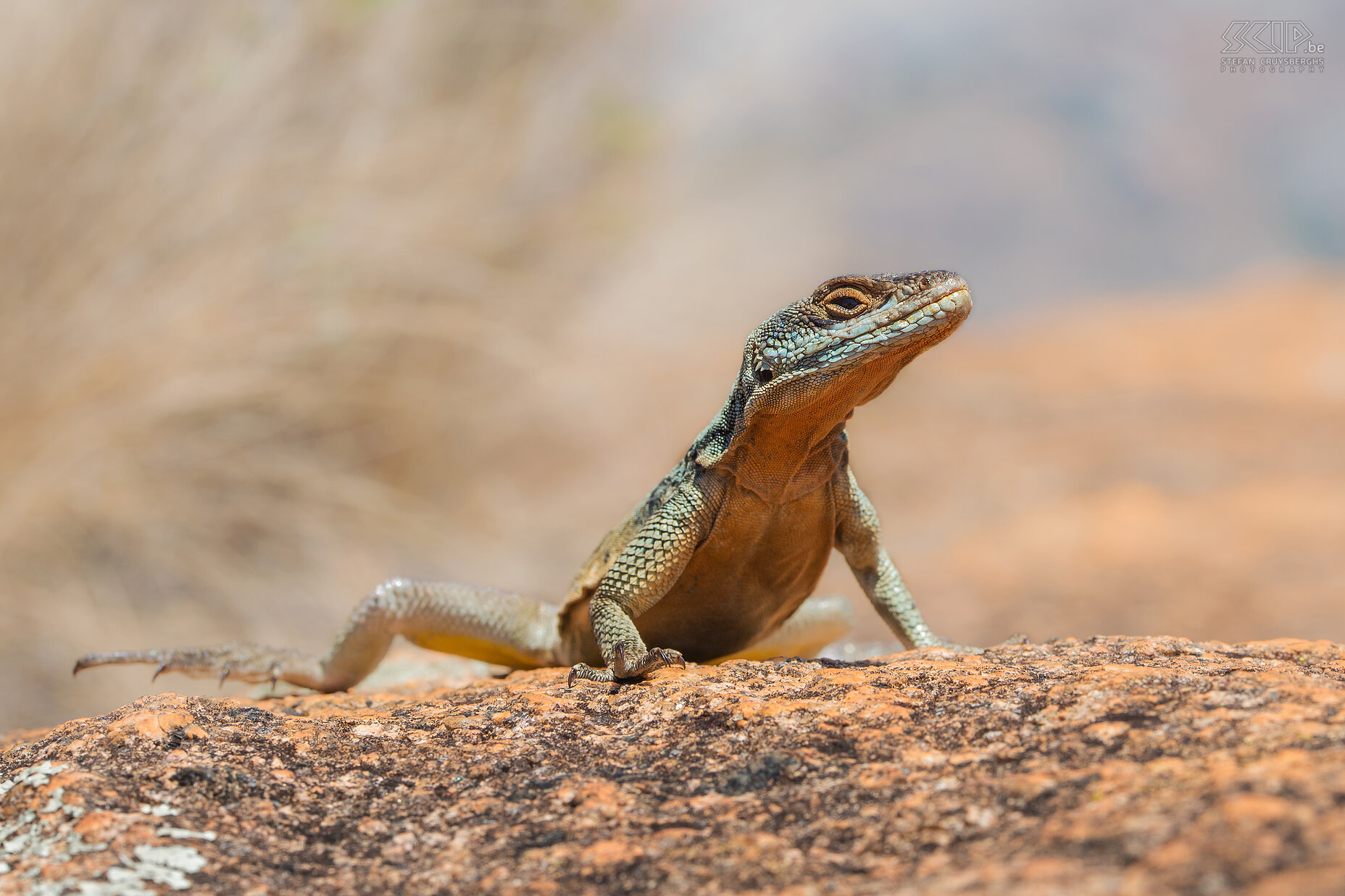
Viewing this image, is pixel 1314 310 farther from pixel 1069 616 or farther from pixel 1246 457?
pixel 1069 616

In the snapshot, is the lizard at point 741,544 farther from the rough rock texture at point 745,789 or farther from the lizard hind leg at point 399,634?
the rough rock texture at point 745,789

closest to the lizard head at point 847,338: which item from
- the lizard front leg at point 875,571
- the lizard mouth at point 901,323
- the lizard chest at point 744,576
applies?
the lizard mouth at point 901,323

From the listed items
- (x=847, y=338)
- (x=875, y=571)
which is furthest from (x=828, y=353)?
(x=875, y=571)

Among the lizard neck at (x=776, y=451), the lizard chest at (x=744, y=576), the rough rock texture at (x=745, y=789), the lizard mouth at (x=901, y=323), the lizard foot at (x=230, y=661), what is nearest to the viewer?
the rough rock texture at (x=745, y=789)

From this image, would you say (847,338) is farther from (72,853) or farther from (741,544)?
(72,853)

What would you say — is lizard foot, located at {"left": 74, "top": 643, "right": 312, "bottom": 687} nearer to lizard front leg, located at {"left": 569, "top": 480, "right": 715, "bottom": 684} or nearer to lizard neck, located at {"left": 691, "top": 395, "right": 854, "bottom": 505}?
lizard front leg, located at {"left": 569, "top": 480, "right": 715, "bottom": 684}

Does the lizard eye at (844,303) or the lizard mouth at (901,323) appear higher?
the lizard eye at (844,303)

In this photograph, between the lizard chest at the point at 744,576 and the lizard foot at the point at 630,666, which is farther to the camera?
the lizard chest at the point at 744,576

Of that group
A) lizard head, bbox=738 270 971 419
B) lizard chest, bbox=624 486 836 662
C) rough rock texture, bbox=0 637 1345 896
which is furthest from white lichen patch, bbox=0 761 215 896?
lizard head, bbox=738 270 971 419
